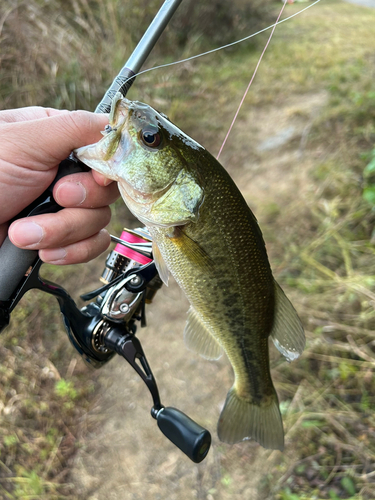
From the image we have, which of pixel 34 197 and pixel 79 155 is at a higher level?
pixel 79 155

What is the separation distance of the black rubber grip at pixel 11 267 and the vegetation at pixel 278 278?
1.87 metres

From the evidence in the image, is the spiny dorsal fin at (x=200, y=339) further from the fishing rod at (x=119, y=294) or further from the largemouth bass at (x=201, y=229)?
the fishing rod at (x=119, y=294)

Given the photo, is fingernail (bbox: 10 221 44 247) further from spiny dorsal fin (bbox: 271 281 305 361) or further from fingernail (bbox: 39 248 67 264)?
spiny dorsal fin (bbox: 271 281 305 361)

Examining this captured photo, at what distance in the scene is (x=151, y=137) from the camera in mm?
1189

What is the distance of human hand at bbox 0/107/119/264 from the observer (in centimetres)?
116

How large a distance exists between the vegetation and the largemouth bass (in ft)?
3.43

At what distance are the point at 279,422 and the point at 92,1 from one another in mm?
4736

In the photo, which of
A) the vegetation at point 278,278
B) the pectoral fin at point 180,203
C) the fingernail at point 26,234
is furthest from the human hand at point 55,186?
the vegetation at point 278,278

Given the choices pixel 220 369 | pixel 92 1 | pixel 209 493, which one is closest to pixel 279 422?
pixel 209 493

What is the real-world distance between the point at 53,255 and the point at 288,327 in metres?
1.03

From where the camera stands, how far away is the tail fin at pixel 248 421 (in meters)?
1.58

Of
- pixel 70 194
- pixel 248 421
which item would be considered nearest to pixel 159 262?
pixel 70 194

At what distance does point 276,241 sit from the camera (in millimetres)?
3711

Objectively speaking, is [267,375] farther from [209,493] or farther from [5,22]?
[5,22]
